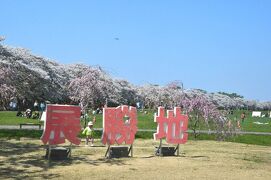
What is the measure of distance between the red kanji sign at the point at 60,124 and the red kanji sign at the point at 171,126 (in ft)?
12.4

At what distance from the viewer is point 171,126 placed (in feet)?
69.9

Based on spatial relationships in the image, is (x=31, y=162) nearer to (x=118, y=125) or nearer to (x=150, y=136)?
(x=118, y=125)

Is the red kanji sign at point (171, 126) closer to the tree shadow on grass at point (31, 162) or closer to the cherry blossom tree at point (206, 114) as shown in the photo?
the tree shadow on grass at point (31, 162)

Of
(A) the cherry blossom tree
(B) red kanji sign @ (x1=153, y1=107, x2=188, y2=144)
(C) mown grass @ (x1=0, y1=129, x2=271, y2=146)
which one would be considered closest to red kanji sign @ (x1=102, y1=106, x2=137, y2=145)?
(B) red kanji sign @ (x1=153, y1=107, x2=188, y2=144)

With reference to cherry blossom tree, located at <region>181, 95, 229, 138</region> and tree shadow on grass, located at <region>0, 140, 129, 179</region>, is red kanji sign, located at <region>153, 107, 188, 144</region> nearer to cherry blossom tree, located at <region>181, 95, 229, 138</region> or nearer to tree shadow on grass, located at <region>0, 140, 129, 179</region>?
tree shadow on grass, located at <region>0, 140, 129, 179</region>

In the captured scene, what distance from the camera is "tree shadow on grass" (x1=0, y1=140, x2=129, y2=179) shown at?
49.7 ft

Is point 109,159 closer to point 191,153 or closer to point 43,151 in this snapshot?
point 43,151

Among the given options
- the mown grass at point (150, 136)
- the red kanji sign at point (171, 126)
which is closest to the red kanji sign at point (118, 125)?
the red kanji sign at point (171, 126)

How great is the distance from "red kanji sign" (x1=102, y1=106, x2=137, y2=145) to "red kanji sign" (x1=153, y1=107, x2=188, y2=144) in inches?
45.0

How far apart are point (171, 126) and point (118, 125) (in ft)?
9.10

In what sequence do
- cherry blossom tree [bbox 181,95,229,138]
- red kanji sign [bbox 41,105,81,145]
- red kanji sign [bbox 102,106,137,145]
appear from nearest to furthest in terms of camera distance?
red kanji sign [bbox 41,105,81,145] < red kanji sign [bbox 102,106,137,145] < cherry blossom tree [bbox 181,95,229,138]

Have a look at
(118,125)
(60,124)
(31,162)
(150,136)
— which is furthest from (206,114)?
(31,162)

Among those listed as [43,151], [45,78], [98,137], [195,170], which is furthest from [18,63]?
[195,170]

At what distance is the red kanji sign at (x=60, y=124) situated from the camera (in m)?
18.0
